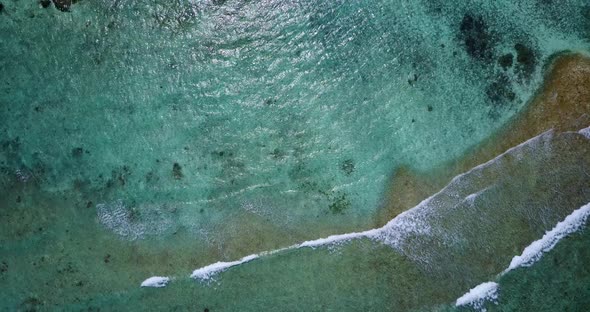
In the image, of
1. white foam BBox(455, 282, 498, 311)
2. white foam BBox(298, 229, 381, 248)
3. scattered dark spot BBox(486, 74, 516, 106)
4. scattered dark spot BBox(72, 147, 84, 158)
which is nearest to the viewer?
white foam BBox(455, 282, 498, 311)

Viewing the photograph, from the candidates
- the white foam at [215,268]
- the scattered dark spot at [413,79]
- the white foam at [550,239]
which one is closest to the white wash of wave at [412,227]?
the white foam at [215,268]

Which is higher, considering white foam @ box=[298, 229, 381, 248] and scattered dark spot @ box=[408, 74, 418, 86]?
scattered dark spot @ box=[408, 74, 418, 86]

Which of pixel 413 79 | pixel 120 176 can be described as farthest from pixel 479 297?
pixel 120 176

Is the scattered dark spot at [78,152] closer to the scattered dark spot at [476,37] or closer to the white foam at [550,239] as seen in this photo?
the scattered dark spot at [476,37]

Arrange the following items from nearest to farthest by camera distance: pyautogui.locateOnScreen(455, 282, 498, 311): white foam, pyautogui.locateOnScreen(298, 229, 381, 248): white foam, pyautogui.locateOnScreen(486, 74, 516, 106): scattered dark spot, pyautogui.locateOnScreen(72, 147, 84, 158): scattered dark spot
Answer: pyautogui.locateOnScreen(455, 282, 498, 311): white foam, pyautogui.locateOnScreen(298, 229, 381, 248): white foam, pyautogui.locateOnScreen(486, 74, 516, 106): scattered dark spot, pyautogui.locateOnScreen(72, 147, 84, 158): scattered dark spot

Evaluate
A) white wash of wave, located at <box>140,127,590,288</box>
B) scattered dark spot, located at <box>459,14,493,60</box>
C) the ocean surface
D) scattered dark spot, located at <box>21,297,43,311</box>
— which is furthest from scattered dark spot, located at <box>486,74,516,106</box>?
scattered dark spot, located at <box>21,297,43,311</box>

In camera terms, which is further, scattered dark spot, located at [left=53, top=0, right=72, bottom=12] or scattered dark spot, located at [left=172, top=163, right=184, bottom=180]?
scattered dark spot, located at [left=53, top=0, right=72, bottom=12]

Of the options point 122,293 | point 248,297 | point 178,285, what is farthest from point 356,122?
point 122,293

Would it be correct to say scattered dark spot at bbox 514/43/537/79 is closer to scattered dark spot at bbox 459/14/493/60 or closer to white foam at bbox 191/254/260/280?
Result: scattered dark spot at bbox 459/14/493/60
